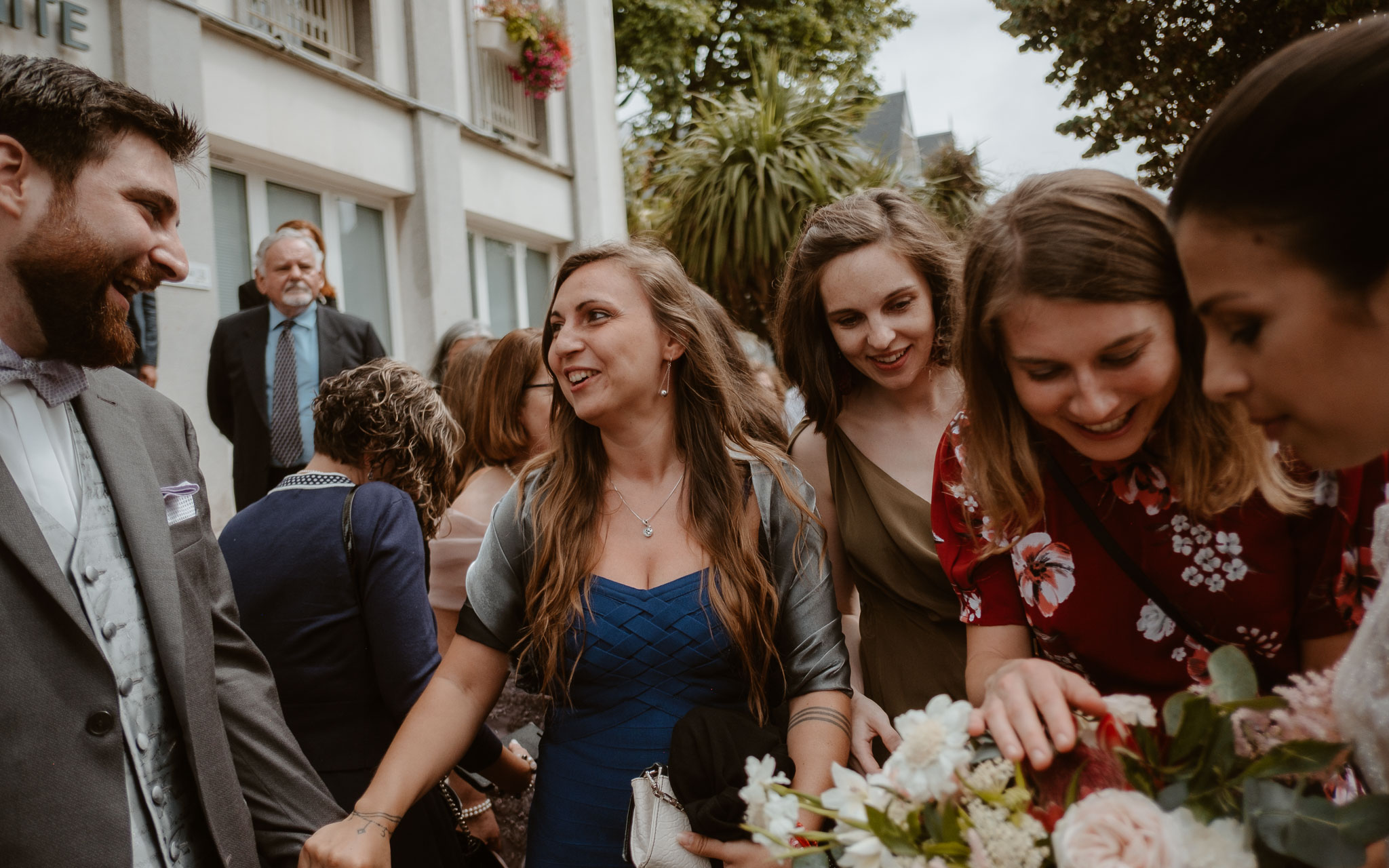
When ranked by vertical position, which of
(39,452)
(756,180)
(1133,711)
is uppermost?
(756,180)

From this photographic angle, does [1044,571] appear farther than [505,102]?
No

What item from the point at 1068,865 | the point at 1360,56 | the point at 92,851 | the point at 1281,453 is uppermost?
the point at 1360,56

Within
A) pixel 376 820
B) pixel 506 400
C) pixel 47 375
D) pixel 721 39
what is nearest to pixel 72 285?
pixel 47 375

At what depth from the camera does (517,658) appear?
242 cm

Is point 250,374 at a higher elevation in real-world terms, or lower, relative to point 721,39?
lower

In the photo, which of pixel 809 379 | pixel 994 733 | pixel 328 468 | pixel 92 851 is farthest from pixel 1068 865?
pixel 328 468

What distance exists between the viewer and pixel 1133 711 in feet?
3.85

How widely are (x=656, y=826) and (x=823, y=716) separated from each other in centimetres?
46

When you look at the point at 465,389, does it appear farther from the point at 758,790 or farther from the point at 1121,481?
the point at 758,790

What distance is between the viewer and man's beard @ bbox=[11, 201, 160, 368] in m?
1.70

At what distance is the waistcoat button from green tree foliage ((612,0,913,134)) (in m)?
18.1

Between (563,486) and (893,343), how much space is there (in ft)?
3.15

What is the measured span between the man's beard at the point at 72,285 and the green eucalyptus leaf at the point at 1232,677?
6.04ft

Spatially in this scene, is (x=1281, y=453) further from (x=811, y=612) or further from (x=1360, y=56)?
(x=811, y=612)
